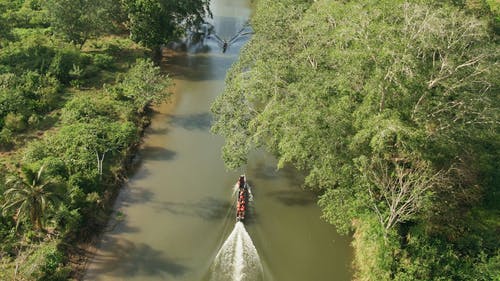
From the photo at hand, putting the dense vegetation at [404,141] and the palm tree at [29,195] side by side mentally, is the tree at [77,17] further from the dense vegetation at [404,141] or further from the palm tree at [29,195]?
Result: the palm tree at [29,195]

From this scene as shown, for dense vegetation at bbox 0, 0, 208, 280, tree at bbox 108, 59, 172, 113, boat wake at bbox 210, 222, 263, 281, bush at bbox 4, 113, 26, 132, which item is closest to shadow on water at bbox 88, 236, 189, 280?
dense vegetation at bbox 0, 0, 208, 280

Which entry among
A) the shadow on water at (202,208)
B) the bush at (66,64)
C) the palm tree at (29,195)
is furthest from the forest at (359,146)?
the bush at (66,64)

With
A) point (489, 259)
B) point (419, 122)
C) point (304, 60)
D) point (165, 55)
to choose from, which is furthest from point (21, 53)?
point (489, 259)

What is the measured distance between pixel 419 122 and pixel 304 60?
30.8 ft

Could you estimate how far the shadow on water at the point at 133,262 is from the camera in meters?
21.6

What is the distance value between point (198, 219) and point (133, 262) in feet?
14.9

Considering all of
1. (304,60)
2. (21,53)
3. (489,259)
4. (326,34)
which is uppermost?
(326,34)

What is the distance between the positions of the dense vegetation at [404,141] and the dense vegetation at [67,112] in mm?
9045

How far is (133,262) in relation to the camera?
872 inches

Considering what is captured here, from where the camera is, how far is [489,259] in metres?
20.7

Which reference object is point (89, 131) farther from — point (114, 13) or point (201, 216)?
point (114, 13)

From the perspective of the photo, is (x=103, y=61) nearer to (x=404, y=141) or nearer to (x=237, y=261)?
(x=237, y=261)

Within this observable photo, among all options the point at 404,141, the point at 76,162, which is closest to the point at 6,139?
the point at 76,162

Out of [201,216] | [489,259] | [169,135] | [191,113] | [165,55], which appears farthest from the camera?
[165,55]
